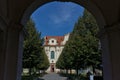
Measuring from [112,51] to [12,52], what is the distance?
3065 mm

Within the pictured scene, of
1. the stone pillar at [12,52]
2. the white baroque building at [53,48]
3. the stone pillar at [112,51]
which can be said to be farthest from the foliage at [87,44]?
the white baroque building at [53,48]

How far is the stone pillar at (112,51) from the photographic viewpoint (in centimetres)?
606

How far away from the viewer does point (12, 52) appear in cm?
600

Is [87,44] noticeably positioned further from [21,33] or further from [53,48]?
[53,48]

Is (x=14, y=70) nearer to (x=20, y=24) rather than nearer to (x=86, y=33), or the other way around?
(x=20, y=24)

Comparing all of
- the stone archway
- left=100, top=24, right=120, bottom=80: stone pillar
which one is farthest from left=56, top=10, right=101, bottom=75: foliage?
left=100, top=24, right=120, bottom=80: stone pillar

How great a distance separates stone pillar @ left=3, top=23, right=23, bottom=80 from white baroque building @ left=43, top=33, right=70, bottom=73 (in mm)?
53050

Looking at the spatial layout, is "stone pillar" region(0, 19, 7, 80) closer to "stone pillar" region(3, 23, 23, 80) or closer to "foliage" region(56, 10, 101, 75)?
"stone pillar" region(3, 23, 23, 80)

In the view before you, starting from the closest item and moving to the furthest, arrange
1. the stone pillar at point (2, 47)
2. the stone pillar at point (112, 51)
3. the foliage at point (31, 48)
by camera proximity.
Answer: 1. the stone pillar at point (2, 47)
2. the stone pillar at point (112, 51)
3. the foliage at point (31, 48)

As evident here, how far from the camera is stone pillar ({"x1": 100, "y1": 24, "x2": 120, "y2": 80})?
19.9ft

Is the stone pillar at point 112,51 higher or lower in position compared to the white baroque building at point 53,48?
lower

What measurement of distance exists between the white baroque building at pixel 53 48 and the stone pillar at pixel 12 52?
53.0 metres

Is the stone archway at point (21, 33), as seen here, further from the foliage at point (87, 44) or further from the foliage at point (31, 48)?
the foliage at point (31, 48)

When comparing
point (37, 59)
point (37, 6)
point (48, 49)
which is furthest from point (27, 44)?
point (48, 49)
